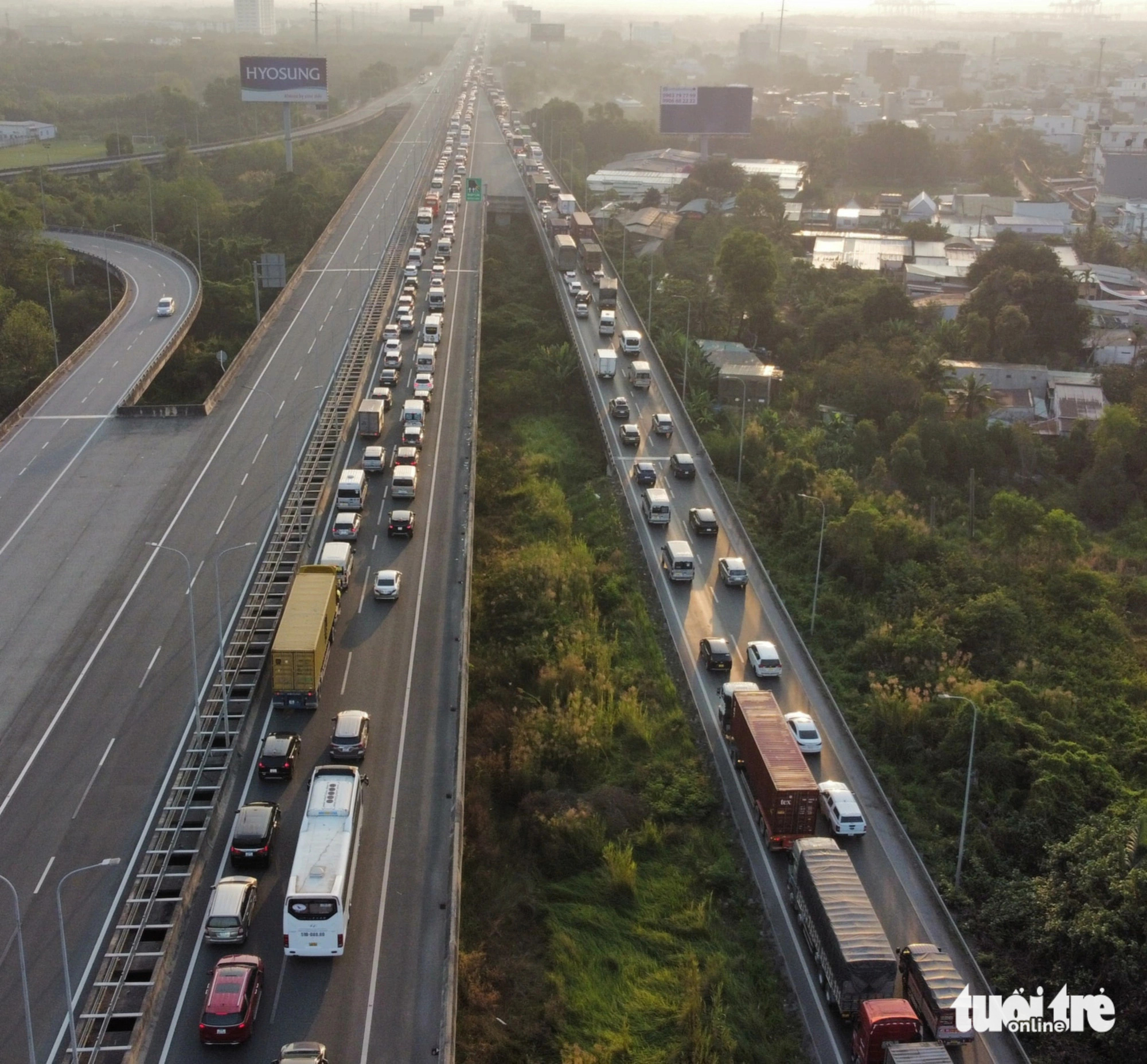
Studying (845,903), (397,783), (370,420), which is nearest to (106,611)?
(397,783)

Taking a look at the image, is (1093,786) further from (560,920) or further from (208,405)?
(208,405)

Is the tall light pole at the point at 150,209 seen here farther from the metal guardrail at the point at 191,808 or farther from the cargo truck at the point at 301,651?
the cargo truck at the point at 301,651

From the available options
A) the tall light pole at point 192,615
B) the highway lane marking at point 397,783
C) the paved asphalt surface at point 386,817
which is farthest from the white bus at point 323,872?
the tall light pole at point 192,615

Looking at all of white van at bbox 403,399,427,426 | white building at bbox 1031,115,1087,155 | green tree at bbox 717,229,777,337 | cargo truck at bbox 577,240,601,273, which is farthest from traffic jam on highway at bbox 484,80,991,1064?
white building at bbox 1031,115,1087,155

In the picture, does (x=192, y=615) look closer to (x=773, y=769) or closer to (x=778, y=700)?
(x=773, y=769)

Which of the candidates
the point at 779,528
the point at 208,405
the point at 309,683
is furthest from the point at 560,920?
the point at 208,405

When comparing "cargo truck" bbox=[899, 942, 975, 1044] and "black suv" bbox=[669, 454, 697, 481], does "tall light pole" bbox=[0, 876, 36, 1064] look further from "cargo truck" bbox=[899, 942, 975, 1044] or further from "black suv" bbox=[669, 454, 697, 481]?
"black suv" bbox=[669, 454, 697, 481]
